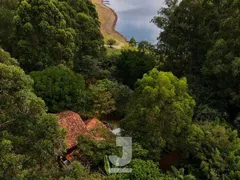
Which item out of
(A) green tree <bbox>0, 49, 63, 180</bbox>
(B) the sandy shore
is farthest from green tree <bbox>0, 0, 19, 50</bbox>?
(B) the sandy shore

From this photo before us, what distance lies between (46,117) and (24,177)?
1401 millimetres

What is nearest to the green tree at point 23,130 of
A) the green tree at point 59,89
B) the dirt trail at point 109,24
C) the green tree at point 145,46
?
the green tree at point 59,89

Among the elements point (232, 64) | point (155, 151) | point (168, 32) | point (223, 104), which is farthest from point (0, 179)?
→ point (168, 32)

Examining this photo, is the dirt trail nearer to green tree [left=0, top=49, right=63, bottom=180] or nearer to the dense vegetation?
the dense vegetation

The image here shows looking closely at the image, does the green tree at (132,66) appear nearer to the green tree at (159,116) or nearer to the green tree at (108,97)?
the green tree at (108,97)

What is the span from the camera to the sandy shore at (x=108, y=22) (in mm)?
31531

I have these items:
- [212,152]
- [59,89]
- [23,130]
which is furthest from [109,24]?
[23,130]

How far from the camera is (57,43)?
48.4 ft

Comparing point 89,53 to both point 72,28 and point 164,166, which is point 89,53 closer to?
point 72,28

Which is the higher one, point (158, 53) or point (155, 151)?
point (158, 53)

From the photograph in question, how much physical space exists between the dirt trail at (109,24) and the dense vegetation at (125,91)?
11.1 meters

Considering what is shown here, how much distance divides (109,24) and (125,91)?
63.1 ft

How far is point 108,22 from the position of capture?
34656 millimetres

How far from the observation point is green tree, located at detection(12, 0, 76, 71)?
1423cm
